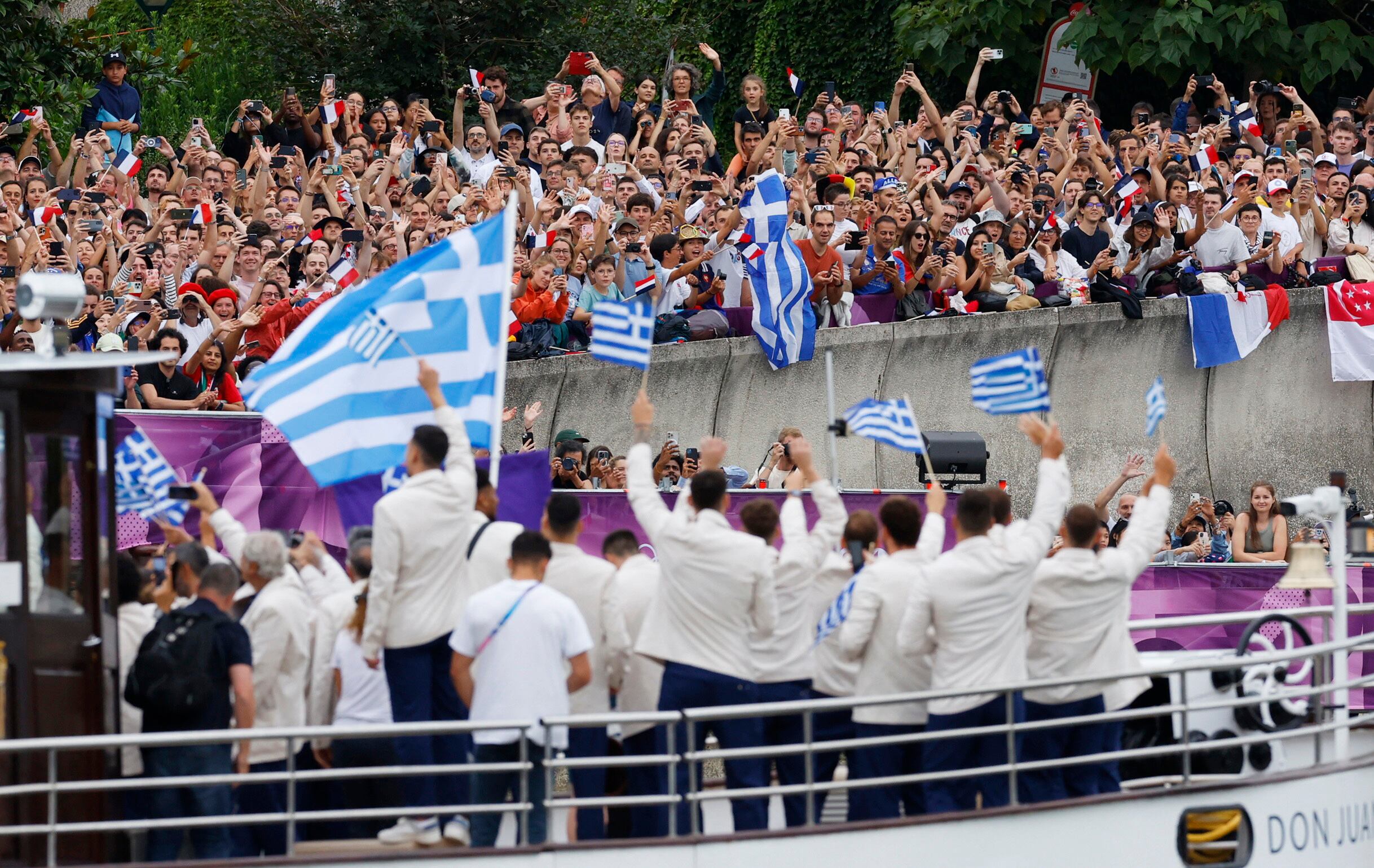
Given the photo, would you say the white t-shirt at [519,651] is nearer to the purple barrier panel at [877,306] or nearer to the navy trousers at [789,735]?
the navy trousers at [789,735]

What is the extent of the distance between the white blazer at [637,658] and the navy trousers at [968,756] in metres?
1.32

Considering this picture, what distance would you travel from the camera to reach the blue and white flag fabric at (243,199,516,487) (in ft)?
35.2

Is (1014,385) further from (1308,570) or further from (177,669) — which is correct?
(177,669)

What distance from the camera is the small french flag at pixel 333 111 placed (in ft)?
72.6

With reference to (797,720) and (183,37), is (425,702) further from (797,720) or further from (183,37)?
(183,37)

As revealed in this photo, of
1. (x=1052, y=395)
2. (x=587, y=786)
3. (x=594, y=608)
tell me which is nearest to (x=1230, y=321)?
(x=1052, y=395)

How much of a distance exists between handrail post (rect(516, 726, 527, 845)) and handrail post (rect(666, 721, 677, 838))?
524 mm

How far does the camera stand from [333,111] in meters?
22.2

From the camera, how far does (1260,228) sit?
21.3 meters

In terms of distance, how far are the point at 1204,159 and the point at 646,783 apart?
14576 mm

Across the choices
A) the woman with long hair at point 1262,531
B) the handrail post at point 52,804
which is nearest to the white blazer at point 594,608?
the handrail post at point 52,804

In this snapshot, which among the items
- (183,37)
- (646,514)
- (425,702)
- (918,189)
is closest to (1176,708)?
(646,514)

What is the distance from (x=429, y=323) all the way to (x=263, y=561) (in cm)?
173

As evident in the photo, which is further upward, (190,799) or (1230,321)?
(1230,321)
